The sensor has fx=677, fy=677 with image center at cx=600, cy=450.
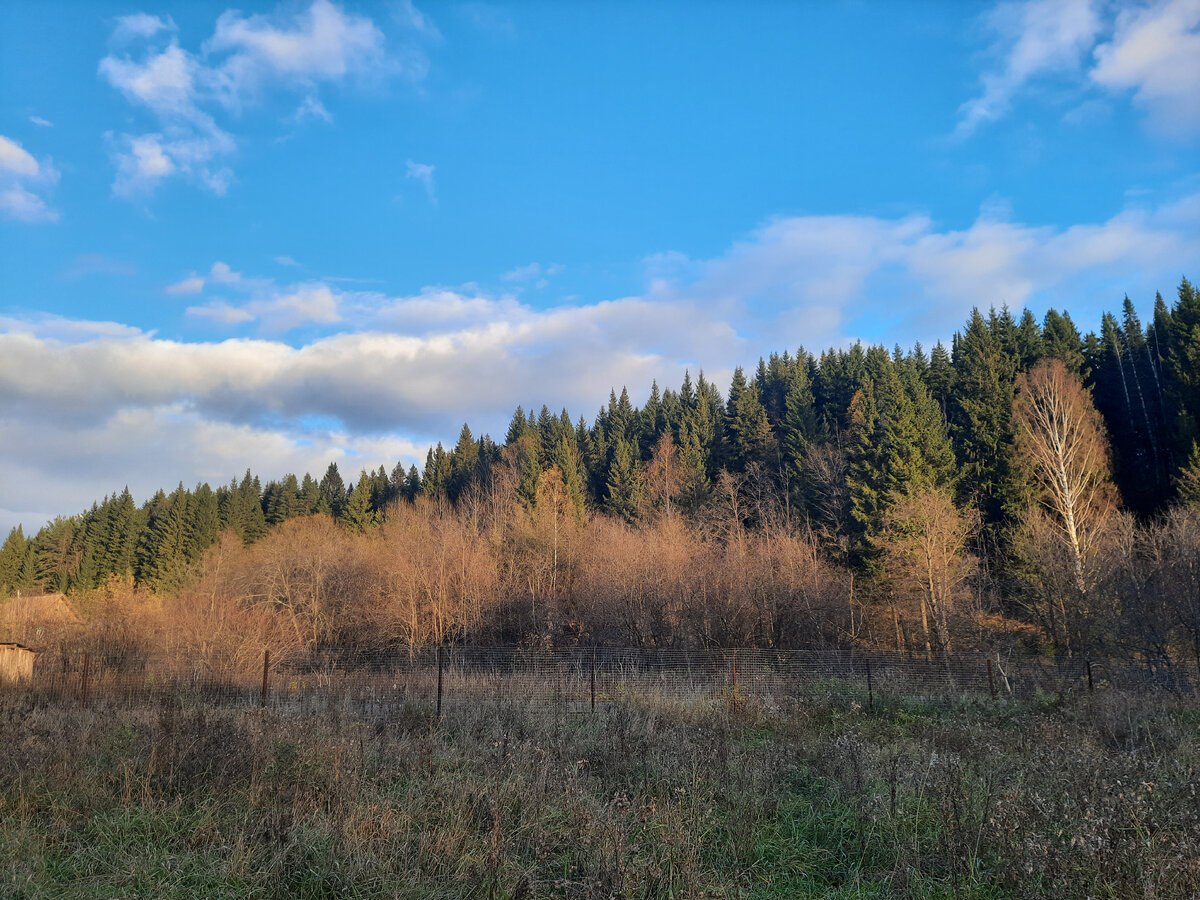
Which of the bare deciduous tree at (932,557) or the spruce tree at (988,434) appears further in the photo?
the spruce tree at (988,434)

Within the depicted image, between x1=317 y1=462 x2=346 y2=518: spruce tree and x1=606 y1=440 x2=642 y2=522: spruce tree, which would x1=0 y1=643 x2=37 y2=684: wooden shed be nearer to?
x1=606 y1=440 x2=642 y2=522: spruce tree

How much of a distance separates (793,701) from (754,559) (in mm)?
16222

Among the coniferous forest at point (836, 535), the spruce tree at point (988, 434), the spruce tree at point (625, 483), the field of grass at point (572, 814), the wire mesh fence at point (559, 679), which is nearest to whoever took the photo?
the field of grass at point (572, 814)

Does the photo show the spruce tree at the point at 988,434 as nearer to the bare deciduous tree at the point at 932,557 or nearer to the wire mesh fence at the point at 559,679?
the bare deciduous tree at the point at 932,557

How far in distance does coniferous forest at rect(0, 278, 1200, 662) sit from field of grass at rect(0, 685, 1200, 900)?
12.7 meters

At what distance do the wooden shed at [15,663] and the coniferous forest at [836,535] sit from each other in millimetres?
2647

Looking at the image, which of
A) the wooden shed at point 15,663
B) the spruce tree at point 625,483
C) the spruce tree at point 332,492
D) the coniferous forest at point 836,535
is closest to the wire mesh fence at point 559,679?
the wooden shed at point 15,663

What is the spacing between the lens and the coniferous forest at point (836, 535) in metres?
24.4

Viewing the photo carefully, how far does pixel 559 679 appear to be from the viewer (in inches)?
611

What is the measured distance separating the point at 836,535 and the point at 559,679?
2478 cm

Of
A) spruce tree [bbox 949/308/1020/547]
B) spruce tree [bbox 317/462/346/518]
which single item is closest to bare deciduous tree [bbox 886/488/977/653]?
spruce tree [bbox 949/308/1020/547]

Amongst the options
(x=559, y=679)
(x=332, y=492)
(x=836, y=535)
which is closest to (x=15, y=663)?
(x=559, y=679)

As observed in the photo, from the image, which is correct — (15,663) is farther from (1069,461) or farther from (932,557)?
(1069,461)

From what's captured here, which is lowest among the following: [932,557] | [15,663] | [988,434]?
[15,663]
